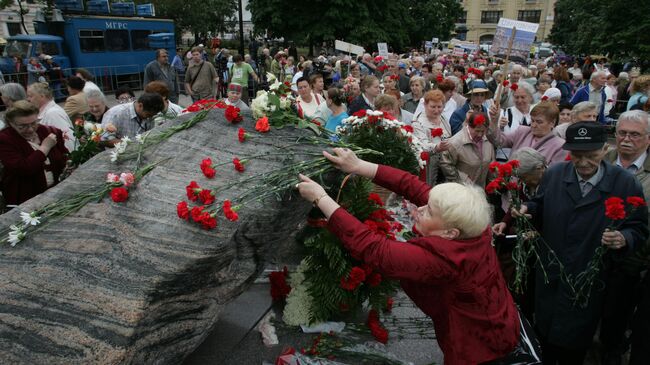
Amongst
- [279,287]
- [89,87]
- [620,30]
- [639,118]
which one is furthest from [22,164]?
[620,30]

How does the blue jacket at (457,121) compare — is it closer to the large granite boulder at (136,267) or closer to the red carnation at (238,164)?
the large granite boulder at (136,267)

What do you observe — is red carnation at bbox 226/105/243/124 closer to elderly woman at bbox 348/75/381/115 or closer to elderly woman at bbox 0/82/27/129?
elderly woman at bbox 348/75/381/115

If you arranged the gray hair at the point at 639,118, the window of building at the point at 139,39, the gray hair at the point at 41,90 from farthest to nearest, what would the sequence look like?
the window of building at the point at 139,39, the gray hair at the point at 41,90, the gray hair at the point at 639,118

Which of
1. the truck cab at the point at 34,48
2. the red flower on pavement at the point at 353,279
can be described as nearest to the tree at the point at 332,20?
the truck cab at the point at 34,48

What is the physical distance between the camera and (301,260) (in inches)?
159

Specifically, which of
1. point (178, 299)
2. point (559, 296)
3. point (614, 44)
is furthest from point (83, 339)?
point (614, 44)

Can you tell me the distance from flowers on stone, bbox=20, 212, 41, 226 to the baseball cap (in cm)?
335

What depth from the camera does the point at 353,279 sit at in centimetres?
331

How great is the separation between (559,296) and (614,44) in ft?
46.3

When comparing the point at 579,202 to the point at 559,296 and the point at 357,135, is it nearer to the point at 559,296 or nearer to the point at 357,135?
the point at 559,296

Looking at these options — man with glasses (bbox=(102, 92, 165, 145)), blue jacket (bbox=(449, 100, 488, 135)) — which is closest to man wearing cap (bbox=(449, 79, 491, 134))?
blue jacket (bbox=(449, 100, 488, 135))

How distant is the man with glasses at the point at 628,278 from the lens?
117 inches

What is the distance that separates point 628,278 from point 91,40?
63.8 ft

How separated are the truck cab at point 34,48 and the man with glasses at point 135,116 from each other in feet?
45.2
